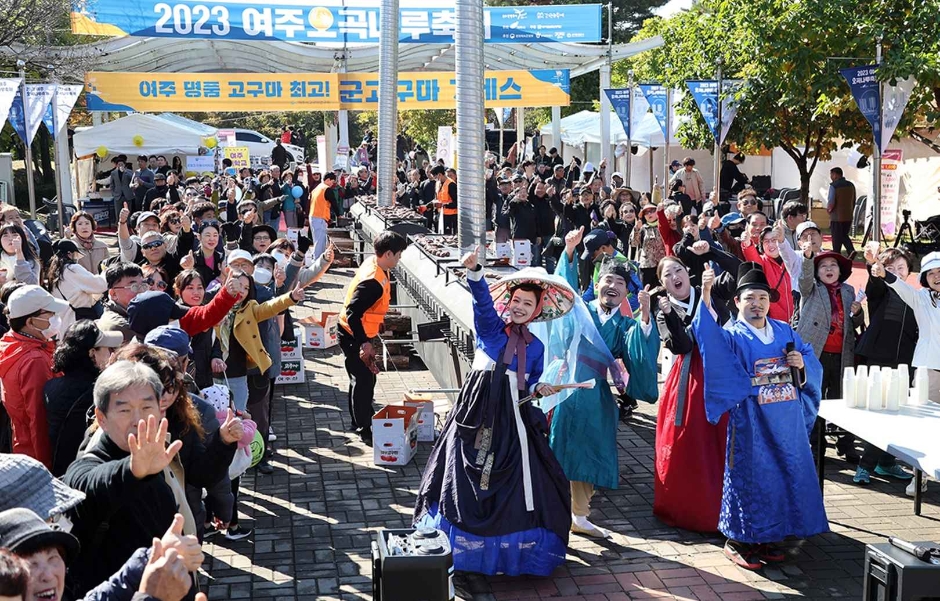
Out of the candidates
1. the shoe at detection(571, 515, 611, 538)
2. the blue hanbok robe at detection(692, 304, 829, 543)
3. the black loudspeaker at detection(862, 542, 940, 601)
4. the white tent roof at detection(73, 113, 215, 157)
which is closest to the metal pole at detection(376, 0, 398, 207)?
the shoe at detection(571, 515, 611, 538)

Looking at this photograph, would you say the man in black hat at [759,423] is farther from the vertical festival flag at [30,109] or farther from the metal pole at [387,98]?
the vertical festival flag at [30,109]

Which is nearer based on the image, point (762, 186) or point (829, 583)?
point (829, 583)

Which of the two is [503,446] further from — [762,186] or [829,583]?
[762,186]

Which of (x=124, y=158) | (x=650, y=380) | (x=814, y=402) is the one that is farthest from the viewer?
(x=124, y=158)

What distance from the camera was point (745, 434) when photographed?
6.09 metres

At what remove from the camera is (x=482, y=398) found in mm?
5902

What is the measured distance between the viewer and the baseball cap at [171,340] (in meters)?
5.23

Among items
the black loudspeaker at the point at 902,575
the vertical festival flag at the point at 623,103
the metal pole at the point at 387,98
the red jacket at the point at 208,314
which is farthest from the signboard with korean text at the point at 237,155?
the black loudspeaker at the point at 902,575

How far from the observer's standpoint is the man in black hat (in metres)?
6.06

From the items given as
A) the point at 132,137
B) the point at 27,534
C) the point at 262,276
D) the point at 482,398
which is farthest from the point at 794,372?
the point at 132,137

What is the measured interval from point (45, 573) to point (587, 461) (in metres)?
4.25

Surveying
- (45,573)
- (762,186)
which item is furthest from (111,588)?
(762,186)

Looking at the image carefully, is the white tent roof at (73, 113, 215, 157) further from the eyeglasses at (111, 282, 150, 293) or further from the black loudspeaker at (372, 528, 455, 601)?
the black loudspeaker at (372, 528, 455, 601)

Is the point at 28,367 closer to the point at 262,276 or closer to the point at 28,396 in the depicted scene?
the point at 28,396
